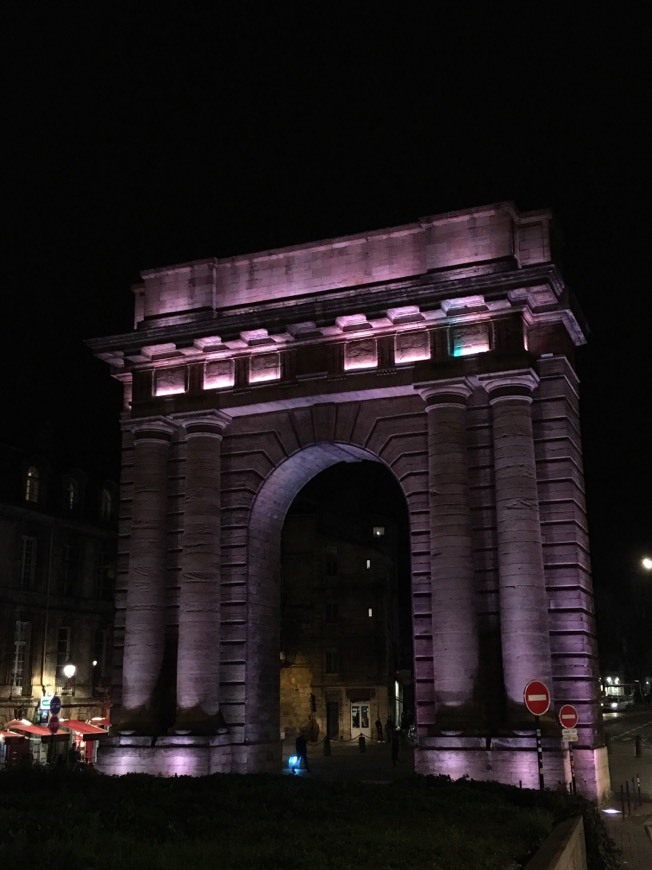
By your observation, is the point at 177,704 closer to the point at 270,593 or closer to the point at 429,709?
the point at 270,593

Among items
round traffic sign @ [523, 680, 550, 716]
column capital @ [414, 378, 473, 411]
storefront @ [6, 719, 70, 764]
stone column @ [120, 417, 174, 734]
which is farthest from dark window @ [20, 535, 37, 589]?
round traffic sign @ [523, 680, 550, 716]

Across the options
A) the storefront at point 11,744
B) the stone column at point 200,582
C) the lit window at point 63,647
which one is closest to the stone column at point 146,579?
the stone column at point 200,582

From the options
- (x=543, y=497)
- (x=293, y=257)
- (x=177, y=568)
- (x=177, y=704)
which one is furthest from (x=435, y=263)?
(x=177, y=704)

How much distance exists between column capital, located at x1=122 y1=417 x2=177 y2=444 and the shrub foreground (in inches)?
574

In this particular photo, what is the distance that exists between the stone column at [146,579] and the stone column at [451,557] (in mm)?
9600

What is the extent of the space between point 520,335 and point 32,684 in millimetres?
31233

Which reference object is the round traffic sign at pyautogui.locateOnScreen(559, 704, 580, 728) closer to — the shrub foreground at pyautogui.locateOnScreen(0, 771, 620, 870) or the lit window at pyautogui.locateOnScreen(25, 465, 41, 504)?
the shrub foreground at pyautogui.locateOnScreen(0, 771, 620, 870)

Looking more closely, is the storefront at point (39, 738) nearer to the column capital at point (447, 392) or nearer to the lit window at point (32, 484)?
the lit window at point (32, 484)

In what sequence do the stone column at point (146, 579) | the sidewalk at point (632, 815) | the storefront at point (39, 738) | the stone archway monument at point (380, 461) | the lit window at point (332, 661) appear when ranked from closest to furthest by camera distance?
the sidewalk at point (632, 815), the stone archway monument at point (380, 461), the stone column at point (146, 579), the storefront at point (39, 738), the lit window at point (332, 661)

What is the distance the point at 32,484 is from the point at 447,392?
93.2 feet

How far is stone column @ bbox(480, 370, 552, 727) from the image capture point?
27469mm

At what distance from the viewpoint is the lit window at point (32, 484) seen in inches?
1975

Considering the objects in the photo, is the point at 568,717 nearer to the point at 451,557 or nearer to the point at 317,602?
the point at 451,557

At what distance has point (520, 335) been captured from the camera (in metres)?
30.0
